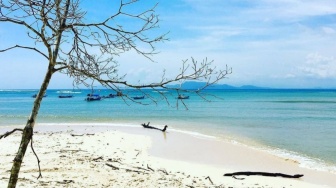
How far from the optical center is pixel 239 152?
18.0 metres

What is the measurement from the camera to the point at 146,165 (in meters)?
13.0

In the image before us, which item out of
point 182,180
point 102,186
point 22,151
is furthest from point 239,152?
point 22,151

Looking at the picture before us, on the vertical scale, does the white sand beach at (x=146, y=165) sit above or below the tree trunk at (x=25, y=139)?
below

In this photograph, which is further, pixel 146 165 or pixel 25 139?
pixel 146 165

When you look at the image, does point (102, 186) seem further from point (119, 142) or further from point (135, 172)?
point (119, 142)

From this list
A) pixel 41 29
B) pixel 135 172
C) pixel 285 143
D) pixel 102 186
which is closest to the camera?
pixel 41 29

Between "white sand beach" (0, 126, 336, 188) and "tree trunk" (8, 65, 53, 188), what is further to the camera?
"white sand beach" (0, 126, 336, 188)

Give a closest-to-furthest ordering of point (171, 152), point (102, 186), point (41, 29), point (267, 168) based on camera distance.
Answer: point (41, 29)
point (102, 186)
point (267, 168)
point (171, 152)

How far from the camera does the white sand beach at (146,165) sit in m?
10.3

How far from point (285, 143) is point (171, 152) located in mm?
8437

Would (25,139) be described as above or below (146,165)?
above

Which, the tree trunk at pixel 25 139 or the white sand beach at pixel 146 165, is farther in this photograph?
the white sand beach at pixel 146 165

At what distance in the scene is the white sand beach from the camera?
10.3m

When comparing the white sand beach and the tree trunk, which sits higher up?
the tree trunk
